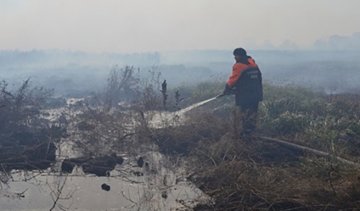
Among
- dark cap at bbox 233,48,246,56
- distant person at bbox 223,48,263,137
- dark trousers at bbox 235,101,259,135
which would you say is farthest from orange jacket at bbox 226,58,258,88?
dark trousers at bbox 235,101,259,135

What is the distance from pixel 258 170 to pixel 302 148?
5.02ft

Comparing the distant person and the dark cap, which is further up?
the dark cap

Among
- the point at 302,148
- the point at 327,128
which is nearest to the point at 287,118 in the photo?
the point at 327,128

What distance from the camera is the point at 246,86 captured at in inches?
368

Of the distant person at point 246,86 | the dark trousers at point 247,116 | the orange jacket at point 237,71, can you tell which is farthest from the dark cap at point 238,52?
the dark trousers at point 247,116

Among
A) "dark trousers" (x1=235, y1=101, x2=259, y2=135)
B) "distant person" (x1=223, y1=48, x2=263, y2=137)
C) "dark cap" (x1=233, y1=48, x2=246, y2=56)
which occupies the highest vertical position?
"dark cap" (x1=233, y1=48, x2=246, y2=56)

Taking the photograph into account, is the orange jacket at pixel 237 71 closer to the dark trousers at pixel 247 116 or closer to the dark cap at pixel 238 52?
the dark cap at pixel 238 52

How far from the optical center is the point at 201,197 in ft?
21.1

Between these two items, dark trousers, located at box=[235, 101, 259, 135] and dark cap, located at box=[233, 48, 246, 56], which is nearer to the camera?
dark trousers, located at box=[235, 101, 259, 135]

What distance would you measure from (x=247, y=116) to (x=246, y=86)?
22.3 inches

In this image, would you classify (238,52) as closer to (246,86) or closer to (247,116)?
(246,86)

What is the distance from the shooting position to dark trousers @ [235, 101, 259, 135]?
356 inches

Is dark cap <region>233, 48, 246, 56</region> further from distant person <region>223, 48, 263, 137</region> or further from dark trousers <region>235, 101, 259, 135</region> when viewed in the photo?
dark trousers <region>235, 101, 259, 135</region>

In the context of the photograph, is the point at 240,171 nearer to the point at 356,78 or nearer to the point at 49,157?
the point at 49,157
